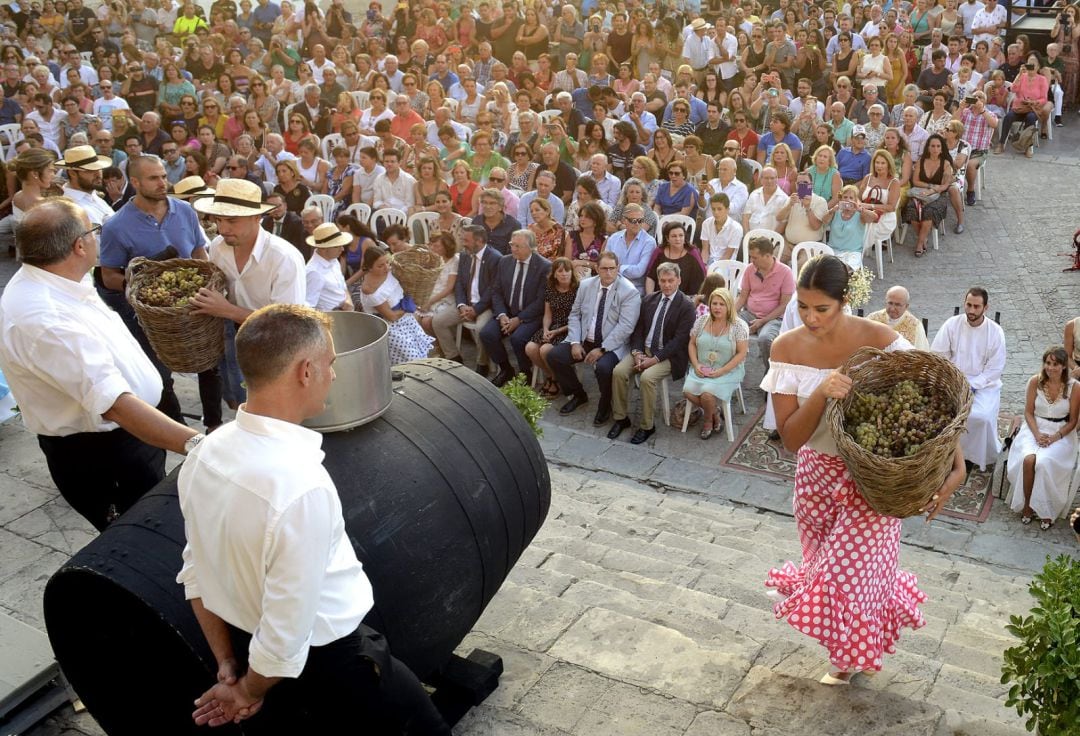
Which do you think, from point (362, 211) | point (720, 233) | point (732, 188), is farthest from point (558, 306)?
point (362, 211)

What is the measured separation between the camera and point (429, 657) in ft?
11.5

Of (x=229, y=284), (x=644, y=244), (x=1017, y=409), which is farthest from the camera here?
(x=644, y=244)

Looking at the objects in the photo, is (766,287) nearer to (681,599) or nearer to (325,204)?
(681,599)

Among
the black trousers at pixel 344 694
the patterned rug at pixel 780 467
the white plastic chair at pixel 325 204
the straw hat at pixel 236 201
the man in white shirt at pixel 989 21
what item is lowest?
the patterned rug at pixel 780 467

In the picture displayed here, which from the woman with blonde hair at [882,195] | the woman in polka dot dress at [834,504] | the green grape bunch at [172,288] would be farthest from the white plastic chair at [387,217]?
the woman in polka dot dress at [834,504]

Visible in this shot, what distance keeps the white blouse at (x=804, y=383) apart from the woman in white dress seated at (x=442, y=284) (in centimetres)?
559

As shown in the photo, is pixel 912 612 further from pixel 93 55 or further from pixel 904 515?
pixel 93 55

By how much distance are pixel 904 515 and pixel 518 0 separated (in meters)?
14.6

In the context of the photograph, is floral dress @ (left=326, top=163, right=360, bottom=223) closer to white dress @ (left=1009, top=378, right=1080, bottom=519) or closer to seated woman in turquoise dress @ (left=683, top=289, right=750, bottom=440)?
seated woman in turquoise dress @ (left=683, top=289, right=750, bottom=440)

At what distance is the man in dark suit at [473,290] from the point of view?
9.39m

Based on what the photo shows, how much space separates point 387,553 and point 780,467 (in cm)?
509

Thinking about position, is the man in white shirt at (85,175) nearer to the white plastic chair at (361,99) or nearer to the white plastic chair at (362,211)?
the white plastic chair at (362,211)

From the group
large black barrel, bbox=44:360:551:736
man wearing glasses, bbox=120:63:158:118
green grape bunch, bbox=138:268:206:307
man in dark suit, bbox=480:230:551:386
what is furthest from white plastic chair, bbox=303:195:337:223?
large black barrel, bbox=44:360:551:736

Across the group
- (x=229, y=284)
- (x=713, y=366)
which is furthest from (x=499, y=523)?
(x=713, y=366)
